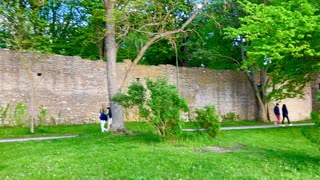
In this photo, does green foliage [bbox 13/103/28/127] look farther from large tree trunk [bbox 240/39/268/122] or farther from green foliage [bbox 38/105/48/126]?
large tree trunk [bbox 240/39/268/122]

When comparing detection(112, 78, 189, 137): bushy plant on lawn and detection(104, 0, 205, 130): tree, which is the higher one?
detection(104, 0, 205, 130): tree

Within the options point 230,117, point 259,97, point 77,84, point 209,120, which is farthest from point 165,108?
point 259,97

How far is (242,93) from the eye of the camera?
99.5 feet

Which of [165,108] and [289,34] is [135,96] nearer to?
[165,108]

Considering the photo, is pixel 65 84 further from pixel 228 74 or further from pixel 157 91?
pixel 228 74

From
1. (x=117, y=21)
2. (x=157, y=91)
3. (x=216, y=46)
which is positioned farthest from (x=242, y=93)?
(x=157, y=91)

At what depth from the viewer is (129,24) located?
17.1m

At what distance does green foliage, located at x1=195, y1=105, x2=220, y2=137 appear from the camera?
14.3m

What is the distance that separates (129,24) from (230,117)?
14.6 metres

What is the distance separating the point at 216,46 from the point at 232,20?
342cm

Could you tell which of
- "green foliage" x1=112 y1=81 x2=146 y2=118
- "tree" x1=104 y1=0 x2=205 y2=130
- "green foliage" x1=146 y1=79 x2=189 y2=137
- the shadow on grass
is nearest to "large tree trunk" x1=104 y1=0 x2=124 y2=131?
"tree" x1=104 y1=0 x2=205 y2=130

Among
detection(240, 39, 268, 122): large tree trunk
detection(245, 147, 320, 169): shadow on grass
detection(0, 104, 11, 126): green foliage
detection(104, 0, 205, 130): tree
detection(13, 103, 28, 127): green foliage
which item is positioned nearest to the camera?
detection(245, 147, 320, 169): shadow on grass

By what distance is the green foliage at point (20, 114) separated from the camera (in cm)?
2009

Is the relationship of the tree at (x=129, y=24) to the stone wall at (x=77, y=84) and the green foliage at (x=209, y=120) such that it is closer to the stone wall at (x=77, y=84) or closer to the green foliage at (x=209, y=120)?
the green foliage at (x=209, y=120)
